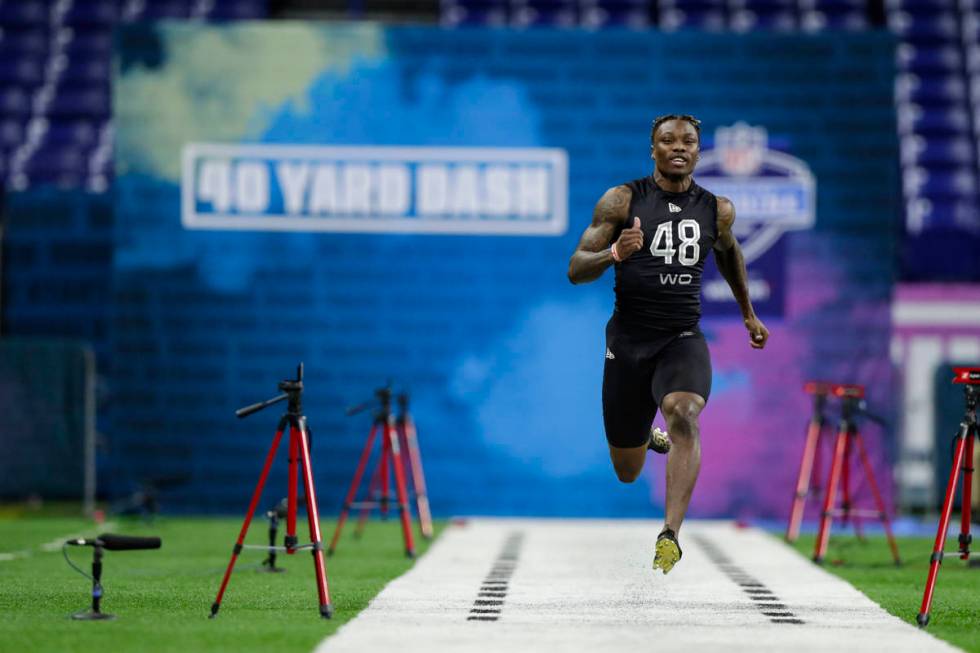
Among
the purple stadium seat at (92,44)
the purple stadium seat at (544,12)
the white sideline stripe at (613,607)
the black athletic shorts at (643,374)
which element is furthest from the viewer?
the purple stadium seat at (92,44)

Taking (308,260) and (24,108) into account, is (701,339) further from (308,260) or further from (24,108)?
(24,108)

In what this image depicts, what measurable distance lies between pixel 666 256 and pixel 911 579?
9.25 feet

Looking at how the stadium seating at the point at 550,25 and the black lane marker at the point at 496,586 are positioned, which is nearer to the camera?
the black lane marker at the point at 496,586

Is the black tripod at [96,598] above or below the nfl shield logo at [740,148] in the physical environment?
below

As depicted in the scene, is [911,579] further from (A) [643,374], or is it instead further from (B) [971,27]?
(B) [971,27]

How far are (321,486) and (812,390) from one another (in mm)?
4485

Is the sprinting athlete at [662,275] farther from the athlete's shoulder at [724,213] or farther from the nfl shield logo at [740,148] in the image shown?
the nfl shield logo at [740,148]

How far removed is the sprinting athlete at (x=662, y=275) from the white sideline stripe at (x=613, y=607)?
850 millimetres

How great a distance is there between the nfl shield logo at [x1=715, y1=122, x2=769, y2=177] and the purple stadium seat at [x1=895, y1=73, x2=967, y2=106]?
526 centimetres

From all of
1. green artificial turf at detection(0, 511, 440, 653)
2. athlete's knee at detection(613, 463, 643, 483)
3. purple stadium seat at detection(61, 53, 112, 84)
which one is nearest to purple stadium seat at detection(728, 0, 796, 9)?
purple stadium seat at detection(61, 53, 112, 84)

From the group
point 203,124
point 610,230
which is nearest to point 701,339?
point 610,230

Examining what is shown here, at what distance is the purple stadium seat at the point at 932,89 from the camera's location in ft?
59.0

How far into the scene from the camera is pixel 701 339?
7.11 m

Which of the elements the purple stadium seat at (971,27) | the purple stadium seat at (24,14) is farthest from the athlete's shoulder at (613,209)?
the purple stadium seat at (24,14)
